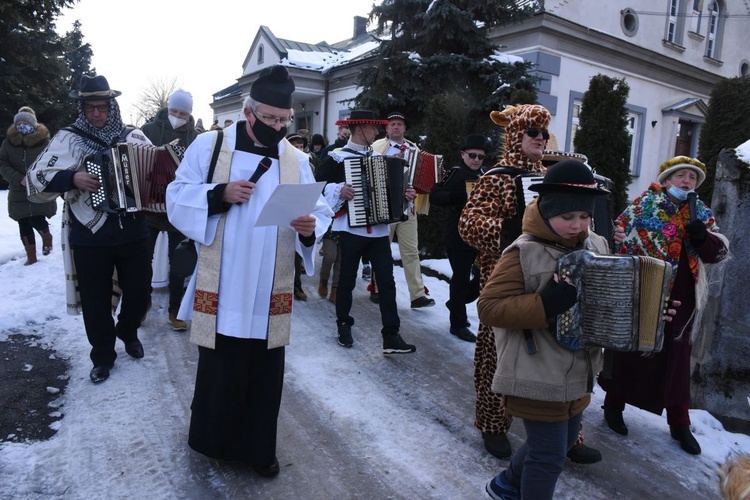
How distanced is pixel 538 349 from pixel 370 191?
112 inches

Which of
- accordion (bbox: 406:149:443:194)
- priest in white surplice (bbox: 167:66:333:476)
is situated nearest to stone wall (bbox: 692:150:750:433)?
accordion (bbox: 406:149:443:194)

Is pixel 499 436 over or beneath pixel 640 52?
beneath

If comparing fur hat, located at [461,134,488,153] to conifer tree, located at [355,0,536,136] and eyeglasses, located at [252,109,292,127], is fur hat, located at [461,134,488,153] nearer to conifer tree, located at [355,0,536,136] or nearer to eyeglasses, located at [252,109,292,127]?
eyeglasses, located at [252,109,292,127]

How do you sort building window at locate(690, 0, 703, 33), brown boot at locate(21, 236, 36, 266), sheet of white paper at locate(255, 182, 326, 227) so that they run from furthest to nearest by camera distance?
building window at locate(690, 0, 703, 33) < brown boot at locate(21, 236, 36, 266) < sheet of white paper at locate(255, 182, 326, 227)

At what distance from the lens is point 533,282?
2469 millimetres

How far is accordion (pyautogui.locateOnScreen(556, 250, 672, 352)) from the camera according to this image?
7.70 ft

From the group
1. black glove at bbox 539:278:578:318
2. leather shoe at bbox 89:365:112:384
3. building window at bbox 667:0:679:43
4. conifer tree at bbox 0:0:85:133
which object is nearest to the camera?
black glove at bbox 539:278:578:318

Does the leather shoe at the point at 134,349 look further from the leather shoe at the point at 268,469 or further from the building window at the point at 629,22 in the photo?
the building window at the point at 629,22

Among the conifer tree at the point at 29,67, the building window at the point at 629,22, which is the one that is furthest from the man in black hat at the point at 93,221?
the building window at the point at 629,22

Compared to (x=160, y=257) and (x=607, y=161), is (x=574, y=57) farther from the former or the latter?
(x=160, y=257)

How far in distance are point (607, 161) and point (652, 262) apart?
6692mm

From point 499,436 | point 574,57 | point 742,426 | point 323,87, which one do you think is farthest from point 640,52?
point 499,436

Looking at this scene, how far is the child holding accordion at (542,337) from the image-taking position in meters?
2.43

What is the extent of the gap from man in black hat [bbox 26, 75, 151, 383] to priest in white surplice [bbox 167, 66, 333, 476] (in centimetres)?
148
